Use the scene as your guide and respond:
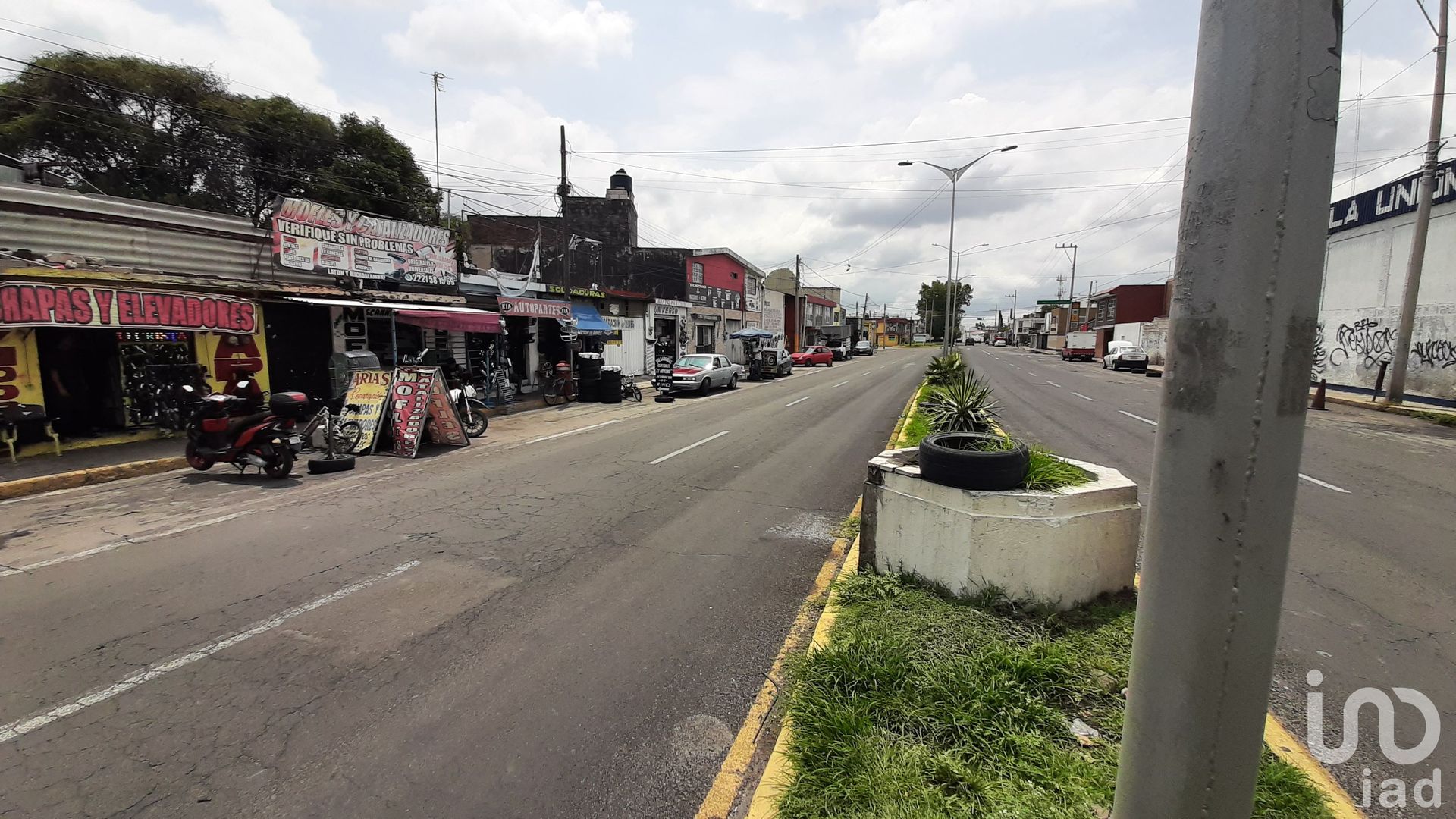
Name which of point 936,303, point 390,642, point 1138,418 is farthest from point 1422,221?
point 936,303

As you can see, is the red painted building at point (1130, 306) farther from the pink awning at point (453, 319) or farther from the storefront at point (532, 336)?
the pink awning at point (453, 319)

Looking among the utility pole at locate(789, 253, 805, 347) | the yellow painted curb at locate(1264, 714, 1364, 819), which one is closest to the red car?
the utility pole at locate(789, 253, 805, 347)

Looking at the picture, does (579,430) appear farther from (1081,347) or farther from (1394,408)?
(1081,347)

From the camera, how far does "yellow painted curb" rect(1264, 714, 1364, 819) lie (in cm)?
251

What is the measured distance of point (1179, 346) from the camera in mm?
1649

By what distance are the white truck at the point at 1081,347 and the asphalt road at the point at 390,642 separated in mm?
51353

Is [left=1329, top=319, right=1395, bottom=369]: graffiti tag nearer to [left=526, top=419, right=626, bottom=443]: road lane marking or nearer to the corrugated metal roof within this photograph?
[left=526, top=419, right=626, bottom=443]: road lane marking

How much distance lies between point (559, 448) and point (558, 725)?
8.44 meters

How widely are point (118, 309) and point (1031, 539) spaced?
12845mm

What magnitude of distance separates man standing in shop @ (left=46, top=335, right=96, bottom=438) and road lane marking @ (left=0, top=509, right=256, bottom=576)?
6296 mm

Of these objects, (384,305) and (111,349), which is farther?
(384,305)

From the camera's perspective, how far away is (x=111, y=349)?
10930 mm

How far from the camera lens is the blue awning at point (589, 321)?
22484 millimetres

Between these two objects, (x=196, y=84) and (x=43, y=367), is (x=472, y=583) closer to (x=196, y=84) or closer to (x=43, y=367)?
(x=43, y=367)
